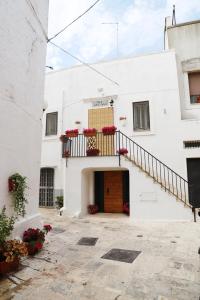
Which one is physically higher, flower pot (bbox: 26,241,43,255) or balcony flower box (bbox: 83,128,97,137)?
balcony flower box (bbox: 83,128,97,137)

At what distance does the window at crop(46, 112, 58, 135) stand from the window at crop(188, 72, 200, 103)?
7081 millimetres

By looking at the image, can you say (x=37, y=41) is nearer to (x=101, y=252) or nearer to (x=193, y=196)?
(x=101, y=252)

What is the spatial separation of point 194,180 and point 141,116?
12.4 ft

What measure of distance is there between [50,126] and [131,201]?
20.6 ft

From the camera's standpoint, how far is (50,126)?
1252 cm

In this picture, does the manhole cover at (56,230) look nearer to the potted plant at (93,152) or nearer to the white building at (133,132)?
the white building at (133,132)

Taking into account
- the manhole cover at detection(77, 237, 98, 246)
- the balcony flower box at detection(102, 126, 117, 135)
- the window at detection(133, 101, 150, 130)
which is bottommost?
the manhole cover at detection(77, 237, 98, 246)

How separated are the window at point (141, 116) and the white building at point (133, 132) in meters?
0.05

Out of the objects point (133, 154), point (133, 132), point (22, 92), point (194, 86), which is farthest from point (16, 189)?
point (194, 86)

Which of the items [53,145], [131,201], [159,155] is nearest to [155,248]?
[131,201]

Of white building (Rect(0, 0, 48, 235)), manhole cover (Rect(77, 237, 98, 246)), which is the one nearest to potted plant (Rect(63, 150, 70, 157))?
white building (Rect(0, 0, 48, 235))

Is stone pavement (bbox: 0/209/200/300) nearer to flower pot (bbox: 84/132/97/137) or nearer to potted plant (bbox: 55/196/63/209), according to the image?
potted plant (bbox: 55/196/63/209)

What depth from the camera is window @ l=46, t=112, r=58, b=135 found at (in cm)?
1244

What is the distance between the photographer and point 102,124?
11.4 m
